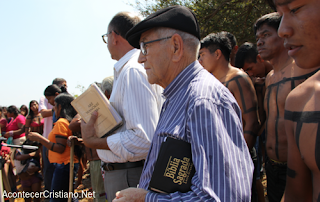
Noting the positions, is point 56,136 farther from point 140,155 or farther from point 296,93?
point 296,93

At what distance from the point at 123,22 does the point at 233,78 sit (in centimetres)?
158

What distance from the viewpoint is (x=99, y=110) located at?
225 cm

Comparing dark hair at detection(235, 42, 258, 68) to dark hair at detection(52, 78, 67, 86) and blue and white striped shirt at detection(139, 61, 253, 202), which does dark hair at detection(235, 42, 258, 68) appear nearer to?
blue and white striped shirt at detection(139, 61, 253, 202)

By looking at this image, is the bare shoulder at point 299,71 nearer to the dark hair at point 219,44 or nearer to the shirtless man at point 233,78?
the shirtless man at point 233,78

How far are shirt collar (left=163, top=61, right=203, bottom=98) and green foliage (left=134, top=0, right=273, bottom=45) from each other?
6.10 m

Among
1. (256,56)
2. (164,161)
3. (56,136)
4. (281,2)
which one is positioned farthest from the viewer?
(256,56)

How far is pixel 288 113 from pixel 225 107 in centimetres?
43

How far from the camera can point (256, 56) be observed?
445 cm

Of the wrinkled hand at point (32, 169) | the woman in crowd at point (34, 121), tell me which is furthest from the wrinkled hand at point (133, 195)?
the woman in crowd at point (34, 121)

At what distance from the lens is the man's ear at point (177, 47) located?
135 centimetres

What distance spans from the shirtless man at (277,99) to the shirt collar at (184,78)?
134cm

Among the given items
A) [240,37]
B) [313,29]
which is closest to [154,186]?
[313,29]

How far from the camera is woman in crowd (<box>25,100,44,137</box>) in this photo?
6988 mm

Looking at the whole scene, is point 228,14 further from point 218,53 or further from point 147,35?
point 147,35
